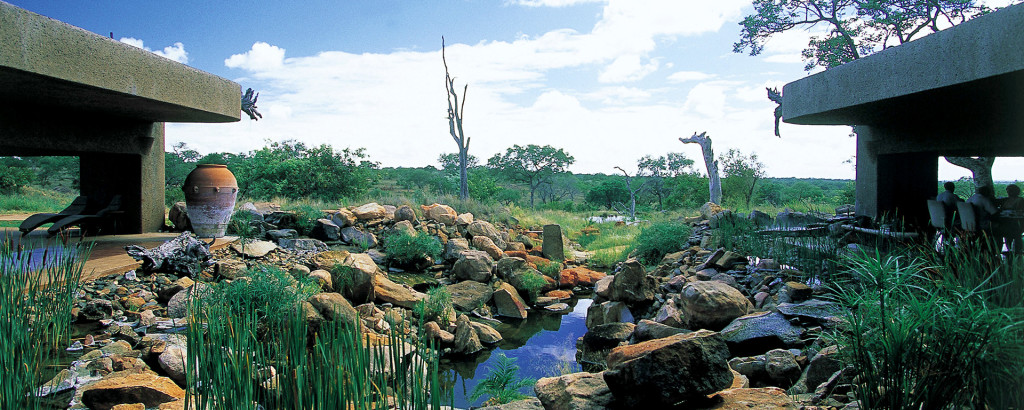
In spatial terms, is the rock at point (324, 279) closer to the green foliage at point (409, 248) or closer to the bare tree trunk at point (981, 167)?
the green foliage at point (409, 248)

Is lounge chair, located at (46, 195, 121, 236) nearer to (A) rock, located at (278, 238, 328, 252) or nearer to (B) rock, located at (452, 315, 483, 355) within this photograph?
(A) rock, located at (278, 238, 328, 252)

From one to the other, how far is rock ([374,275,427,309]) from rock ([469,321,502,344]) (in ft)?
2.52

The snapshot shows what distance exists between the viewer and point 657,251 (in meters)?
10.5

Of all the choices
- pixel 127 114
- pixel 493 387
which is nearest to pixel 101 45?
pixel 127 114

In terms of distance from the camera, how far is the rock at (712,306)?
5223mm

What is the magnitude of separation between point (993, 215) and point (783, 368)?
14.9ft

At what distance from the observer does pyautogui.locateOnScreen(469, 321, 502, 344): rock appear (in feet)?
21.2

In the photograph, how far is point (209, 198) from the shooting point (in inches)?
297

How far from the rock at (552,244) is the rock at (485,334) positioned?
177 inches

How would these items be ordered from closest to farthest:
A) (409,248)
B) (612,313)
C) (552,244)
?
(612,313) < (409,248) < (552,244)

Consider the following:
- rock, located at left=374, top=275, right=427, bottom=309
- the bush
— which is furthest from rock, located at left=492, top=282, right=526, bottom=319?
the bush

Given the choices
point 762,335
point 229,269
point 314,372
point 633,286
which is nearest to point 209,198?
point 229,269

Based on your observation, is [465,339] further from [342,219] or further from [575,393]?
[342,219]

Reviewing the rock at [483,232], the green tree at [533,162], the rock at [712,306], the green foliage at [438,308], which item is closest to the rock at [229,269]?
the green foliage at [438,308]
